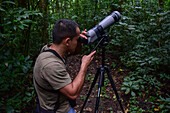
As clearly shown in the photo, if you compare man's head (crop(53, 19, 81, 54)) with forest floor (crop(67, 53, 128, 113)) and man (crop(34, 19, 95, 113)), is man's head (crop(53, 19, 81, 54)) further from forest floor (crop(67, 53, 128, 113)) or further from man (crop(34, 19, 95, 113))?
forest floor (crop(67, 53, 128, 113))

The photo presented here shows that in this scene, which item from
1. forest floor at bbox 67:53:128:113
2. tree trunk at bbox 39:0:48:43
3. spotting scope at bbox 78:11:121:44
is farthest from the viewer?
tree trunk at bbox 39:0:48:43

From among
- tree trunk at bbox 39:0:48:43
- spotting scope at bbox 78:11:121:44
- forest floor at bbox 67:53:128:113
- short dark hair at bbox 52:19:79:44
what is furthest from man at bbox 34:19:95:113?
tree trunk at bbox 39:0:48:43

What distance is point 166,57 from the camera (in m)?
2.67

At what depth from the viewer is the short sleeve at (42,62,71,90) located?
1.17 m

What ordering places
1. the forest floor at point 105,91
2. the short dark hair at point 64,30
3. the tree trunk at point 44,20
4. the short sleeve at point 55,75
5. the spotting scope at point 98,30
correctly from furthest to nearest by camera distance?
1. the tree trunk at point 44,20
2. the forest floor at point 105,91
3. the spotting scope at point 98,30
4. the short dark hair at point 64,30
5. the short sleeve at point 55,75

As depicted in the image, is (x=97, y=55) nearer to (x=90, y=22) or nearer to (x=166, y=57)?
(x=90, y=22)

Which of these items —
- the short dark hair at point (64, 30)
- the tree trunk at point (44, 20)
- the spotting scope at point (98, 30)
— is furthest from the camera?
the tree trunk at point (44, 20)

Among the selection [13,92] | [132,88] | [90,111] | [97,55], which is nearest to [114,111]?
[90,111]

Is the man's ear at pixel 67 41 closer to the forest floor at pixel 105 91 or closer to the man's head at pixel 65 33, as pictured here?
the man's head at pixel 65 33

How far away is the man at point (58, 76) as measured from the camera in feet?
3.89

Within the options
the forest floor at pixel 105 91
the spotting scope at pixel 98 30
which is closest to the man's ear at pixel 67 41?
the spotting scope at pixel 98 30

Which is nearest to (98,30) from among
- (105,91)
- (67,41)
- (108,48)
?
(67,41)

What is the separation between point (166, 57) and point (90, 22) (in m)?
3.16

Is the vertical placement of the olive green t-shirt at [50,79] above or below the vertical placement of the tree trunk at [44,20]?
below
